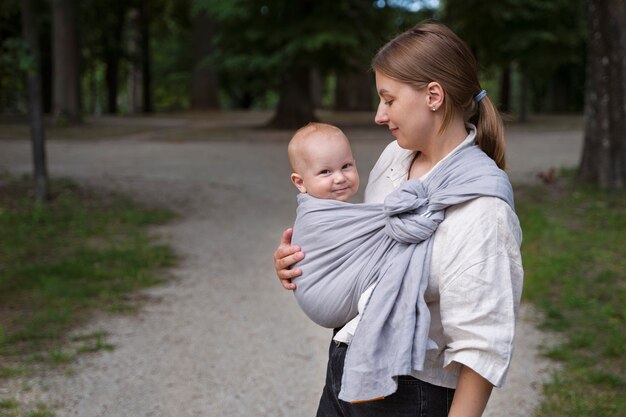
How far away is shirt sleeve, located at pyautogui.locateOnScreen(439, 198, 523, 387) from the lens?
1701 mm

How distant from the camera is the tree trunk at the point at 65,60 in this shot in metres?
21.3

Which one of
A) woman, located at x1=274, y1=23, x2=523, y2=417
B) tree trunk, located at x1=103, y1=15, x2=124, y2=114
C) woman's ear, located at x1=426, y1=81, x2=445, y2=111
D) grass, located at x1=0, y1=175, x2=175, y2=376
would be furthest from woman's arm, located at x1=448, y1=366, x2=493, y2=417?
tree trunk, located at x1=103, y1=15, x2=124, y2=114

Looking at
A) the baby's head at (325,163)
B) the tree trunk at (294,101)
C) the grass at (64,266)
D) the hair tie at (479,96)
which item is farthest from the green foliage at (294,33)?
the hair tie at (479,96)

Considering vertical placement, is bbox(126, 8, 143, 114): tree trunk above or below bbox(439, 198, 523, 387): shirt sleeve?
above

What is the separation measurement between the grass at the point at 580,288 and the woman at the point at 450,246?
2299 mm

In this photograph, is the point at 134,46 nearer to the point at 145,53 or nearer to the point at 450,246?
the point at 145,53

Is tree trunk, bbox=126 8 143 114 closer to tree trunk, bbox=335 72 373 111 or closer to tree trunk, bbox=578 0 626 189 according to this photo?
tree trunk, bbox=335 72 373 111

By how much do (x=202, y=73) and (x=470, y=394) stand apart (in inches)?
1110

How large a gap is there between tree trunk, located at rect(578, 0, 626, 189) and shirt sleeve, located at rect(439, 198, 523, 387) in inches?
312

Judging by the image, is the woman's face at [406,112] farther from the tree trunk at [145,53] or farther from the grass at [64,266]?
the tree trunk at [145,53]

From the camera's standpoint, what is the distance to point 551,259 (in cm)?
673

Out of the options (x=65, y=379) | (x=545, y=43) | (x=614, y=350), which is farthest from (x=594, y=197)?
(x=545, y=43)

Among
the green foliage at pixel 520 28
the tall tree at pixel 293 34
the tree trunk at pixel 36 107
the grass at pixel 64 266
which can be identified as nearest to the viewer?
the grass at pixel 64 266

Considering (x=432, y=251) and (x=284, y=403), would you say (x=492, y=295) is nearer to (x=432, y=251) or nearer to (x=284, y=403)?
(x=432, y=251)
